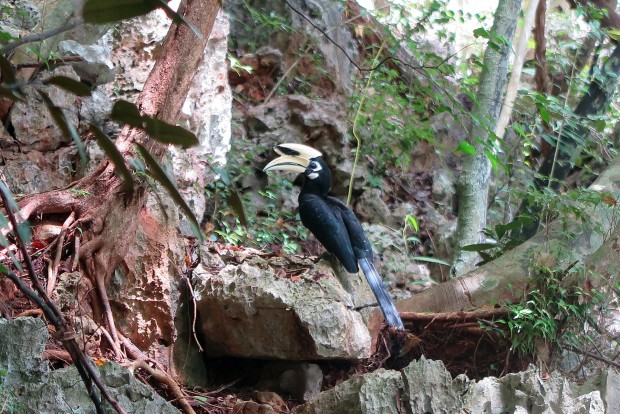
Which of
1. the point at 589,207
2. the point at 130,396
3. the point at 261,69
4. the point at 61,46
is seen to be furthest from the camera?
the point at 261,69

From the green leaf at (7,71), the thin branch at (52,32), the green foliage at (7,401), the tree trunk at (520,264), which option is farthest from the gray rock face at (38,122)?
the green leaf at (7,71)

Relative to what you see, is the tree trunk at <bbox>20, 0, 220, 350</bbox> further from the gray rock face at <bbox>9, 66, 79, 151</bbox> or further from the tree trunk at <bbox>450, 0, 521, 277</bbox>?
the tree trunk at <bbox>450, 0, 521, 277</bbox>

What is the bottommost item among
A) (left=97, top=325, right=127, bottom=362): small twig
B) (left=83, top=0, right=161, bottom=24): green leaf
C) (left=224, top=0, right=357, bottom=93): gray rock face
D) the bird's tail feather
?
(left=97, top=325, right=127, bottom=362): small twig

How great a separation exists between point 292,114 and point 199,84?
5.24 feet

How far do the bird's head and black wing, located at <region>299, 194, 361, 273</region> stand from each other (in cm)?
16

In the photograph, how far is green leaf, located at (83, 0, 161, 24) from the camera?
0.93m

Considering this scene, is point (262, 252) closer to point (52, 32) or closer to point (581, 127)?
point (581, 127)

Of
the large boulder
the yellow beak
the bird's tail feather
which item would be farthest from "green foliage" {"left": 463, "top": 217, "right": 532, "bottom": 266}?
the large boulder

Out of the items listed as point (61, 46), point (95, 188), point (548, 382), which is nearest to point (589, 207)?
point (548, 382)

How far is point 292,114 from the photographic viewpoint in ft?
20.7

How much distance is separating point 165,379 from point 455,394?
1234 mm

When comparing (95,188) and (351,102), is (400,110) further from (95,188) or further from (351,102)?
(95,188)

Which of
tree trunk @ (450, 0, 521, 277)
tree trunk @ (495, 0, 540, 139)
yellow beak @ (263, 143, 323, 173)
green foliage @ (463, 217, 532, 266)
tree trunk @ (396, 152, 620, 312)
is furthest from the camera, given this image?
tree trunk @ (495, 0, 540, 139)

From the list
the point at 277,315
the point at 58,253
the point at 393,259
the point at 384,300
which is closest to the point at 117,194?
the point at 58,253
